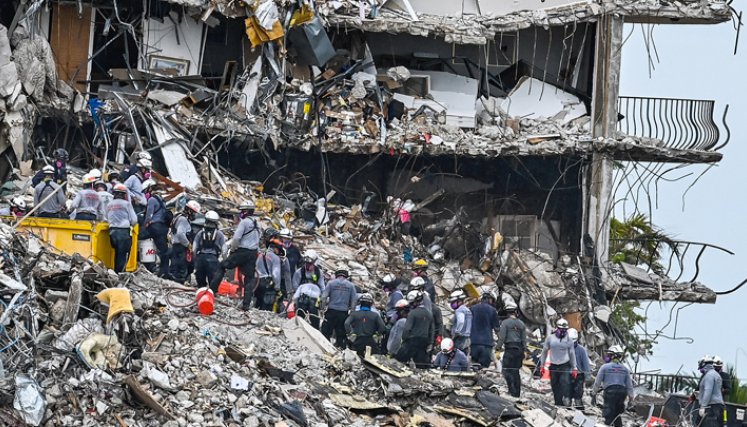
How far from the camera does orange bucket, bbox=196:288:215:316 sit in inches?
913

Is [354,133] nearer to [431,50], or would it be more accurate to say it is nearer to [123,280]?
[431,50]

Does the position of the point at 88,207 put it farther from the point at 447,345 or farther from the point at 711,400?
the point at 711,400

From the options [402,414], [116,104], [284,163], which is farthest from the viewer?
[284,163]

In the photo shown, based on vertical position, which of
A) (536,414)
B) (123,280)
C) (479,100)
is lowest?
(536,414)

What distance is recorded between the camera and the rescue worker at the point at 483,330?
953 inches

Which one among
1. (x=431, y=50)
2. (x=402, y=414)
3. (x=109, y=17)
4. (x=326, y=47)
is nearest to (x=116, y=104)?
(x=109, y=17)

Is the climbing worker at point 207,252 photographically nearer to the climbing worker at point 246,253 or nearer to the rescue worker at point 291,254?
the climbing worker at point 246,253

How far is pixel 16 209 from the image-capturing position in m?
24.7

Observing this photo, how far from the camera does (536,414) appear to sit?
912 inches

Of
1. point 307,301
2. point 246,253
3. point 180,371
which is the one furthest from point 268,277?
point 180,371

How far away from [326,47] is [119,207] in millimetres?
10399

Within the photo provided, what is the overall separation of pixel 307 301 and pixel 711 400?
19.3 feet

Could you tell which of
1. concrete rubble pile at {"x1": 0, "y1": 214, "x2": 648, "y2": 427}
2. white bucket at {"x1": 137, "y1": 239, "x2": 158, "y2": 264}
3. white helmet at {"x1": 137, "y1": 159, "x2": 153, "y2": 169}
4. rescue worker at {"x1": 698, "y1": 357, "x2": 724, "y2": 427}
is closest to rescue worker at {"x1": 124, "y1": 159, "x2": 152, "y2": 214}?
white bucket at {"x1": 137, "y1": 239, "x2": 158, "y2": 264}

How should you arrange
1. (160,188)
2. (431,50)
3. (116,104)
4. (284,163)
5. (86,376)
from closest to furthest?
(86,376) → (160,188) → (116,104) → (284,163) → (431,50)
